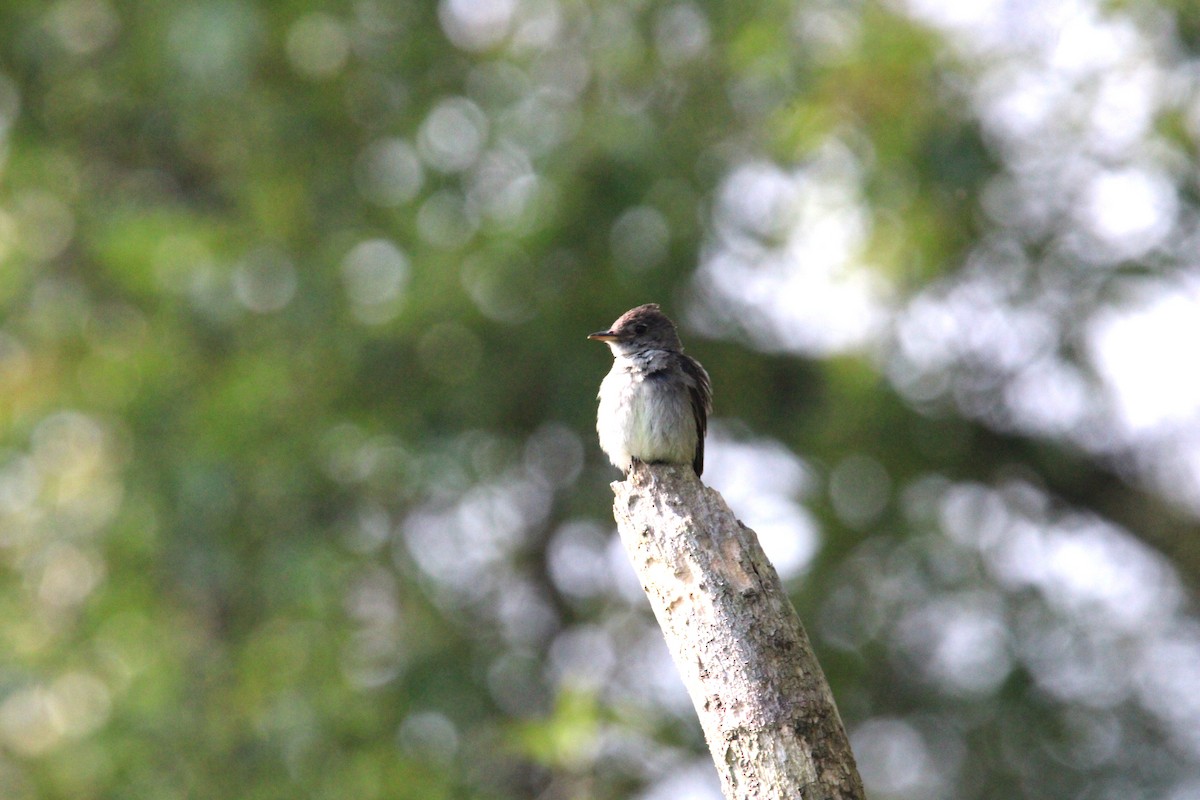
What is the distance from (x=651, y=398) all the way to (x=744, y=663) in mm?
2931

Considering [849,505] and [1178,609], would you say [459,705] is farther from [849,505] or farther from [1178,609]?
[1178,609]

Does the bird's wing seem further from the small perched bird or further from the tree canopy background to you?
the tree canopy background

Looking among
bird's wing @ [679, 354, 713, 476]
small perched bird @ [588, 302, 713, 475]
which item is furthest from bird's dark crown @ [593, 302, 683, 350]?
bird's wing @ [679, 354, 713, 476]

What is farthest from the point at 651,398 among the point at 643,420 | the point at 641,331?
the point at 641,331

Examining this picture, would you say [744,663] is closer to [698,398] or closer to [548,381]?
[698,398]

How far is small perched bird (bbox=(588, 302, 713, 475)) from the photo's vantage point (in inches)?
253

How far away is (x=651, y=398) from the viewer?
659 cm

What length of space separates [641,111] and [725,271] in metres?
1.33

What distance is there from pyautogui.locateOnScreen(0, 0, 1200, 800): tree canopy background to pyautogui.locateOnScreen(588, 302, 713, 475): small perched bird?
247 centimetres

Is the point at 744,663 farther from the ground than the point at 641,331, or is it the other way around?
the point at 641,331

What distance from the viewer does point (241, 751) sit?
449 inches

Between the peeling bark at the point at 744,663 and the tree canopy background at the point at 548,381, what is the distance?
215 inches

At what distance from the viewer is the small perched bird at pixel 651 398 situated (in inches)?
253

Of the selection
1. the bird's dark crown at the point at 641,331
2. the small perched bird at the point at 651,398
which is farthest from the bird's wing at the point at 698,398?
the bird's dark crown at the point at 641,331
